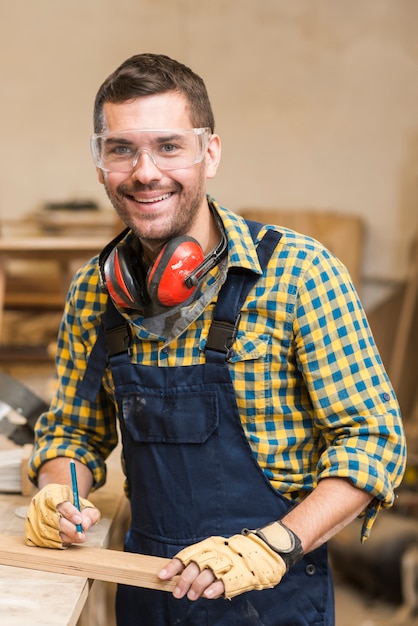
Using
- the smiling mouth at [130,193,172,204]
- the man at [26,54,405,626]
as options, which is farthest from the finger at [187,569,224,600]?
the smiling mouth at [130,193,172,204]

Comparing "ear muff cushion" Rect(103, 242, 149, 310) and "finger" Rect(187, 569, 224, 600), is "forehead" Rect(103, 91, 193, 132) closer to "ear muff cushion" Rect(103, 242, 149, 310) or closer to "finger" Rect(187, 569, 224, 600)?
"ear muff cushion" Rect(103, 242, 149, 310)

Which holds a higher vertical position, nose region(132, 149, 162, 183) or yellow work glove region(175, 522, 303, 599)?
nose region(132, 149, 162, 183)

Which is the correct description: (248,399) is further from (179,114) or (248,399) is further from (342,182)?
(342,182)

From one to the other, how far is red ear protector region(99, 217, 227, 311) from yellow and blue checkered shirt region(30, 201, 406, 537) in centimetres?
5

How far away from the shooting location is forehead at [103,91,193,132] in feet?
6.68

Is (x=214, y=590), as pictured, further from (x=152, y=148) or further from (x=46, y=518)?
(x=152, y=148)

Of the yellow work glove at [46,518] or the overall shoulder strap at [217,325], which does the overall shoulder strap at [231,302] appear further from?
the yellow work glove at [46,518]

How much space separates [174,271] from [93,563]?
698 mm

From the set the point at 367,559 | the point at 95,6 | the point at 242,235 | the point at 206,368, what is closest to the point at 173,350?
the point at 206,368

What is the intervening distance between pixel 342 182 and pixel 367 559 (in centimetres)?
305

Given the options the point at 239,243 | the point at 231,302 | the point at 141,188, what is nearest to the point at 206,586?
the point at 231,302

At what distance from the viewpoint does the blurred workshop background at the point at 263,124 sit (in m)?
6.41

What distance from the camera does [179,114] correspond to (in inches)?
81.4

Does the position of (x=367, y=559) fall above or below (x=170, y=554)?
below
